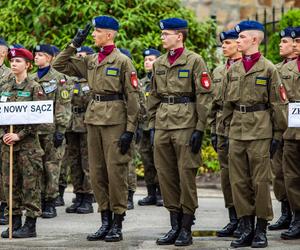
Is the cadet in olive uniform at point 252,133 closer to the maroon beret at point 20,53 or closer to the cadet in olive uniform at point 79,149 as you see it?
the maroon beret at point 20,53

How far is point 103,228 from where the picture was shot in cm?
1163

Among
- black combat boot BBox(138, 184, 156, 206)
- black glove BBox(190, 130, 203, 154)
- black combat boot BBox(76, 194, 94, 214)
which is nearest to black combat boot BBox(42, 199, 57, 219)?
black combat boot BBox(76, 194, 94, 214)

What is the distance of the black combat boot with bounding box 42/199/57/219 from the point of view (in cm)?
1362

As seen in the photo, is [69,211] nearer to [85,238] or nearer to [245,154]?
[85,238]

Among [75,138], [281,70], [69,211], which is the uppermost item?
[281,70]

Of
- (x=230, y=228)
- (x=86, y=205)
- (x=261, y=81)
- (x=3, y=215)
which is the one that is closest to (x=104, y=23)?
(x=261, y=81)

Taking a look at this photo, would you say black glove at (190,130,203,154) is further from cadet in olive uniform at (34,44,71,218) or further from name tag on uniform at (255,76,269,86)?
cadet in olive uniform at (34,44,71,218)

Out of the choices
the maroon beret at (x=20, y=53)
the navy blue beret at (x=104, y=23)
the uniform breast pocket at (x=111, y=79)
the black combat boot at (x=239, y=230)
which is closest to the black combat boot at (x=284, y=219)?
the black combat boot at (x=239, y=230)

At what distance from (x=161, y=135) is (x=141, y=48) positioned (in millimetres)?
6273

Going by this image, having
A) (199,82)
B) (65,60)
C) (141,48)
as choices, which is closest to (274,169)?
(199,82)

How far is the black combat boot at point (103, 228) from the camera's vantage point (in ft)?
38.0

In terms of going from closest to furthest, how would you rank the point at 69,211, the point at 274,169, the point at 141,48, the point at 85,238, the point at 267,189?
the point at 267,189, the point at 85,238, the point at 274,169, the point at 69,211, the point at 141,48

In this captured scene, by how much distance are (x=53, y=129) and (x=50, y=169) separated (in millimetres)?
518

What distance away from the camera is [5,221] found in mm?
12922
